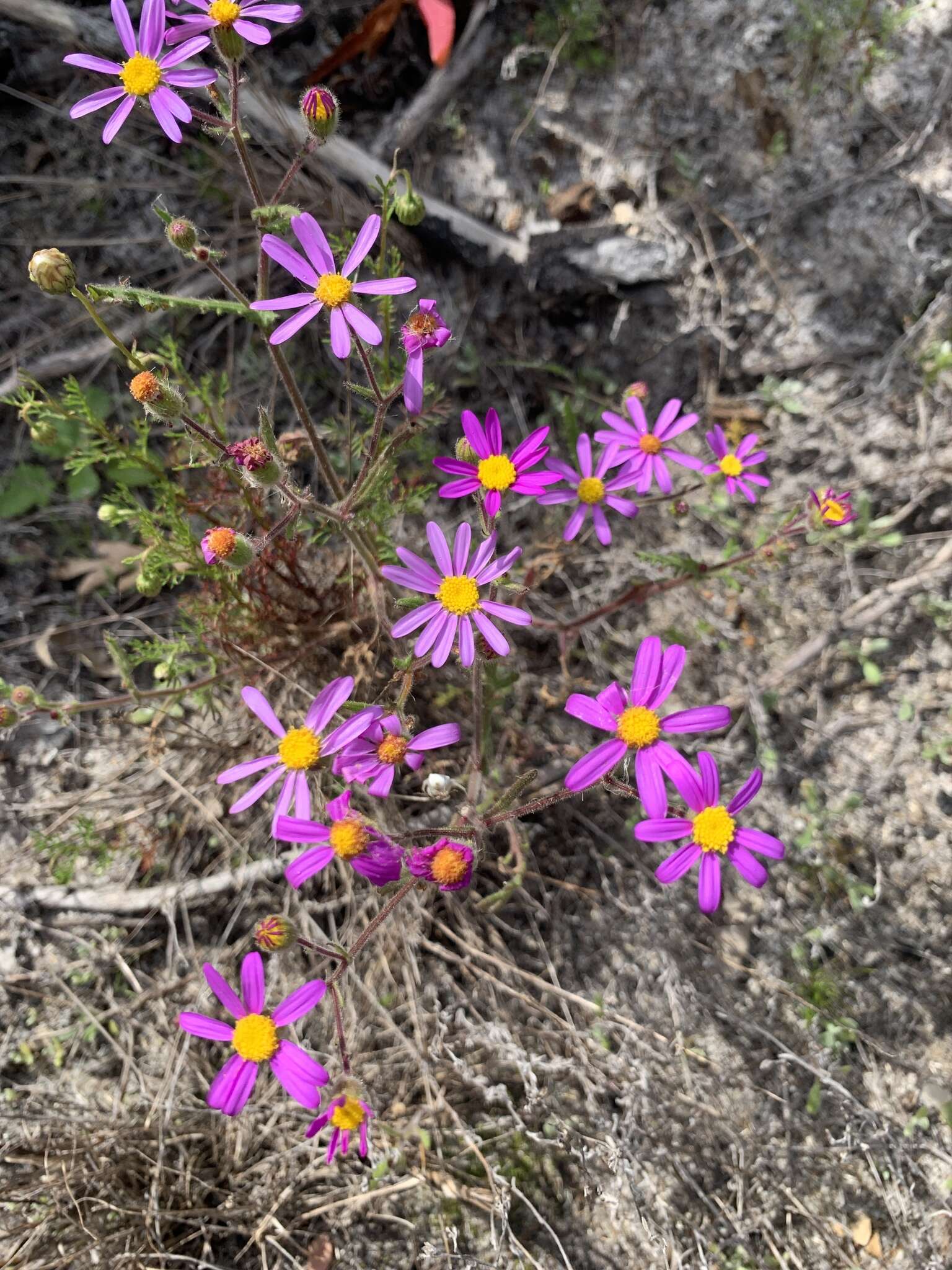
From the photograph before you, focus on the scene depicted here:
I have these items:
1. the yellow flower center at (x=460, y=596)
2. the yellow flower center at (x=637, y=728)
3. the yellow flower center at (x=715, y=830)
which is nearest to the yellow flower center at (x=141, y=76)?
the yellow flower center at (x=460, y=596)

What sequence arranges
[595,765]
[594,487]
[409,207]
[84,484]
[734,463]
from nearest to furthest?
[595,765] < [409,207] < [594,487] < [734,463] < [84,484]

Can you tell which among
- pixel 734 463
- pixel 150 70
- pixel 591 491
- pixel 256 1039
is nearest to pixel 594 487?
pixel 591 491

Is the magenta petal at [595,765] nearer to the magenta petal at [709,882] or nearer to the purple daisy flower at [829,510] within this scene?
the magenta petal at [709,882]

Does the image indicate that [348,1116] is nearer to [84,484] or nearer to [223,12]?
[84,484]

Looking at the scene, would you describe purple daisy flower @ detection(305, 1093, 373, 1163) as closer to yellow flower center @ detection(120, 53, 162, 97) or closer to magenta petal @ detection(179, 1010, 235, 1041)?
magenta petal @ detection(179, 1010, 235, 1041)

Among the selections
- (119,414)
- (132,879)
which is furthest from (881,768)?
(119,414)

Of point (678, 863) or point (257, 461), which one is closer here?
point (257, 461)
